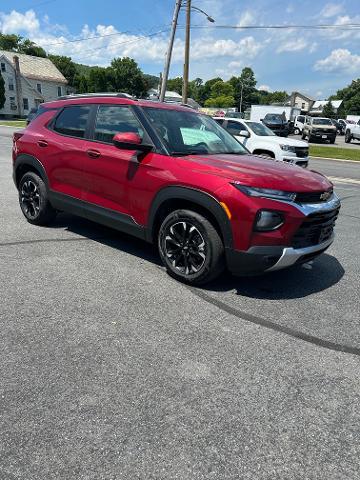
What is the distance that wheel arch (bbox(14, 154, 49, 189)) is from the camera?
5.60m

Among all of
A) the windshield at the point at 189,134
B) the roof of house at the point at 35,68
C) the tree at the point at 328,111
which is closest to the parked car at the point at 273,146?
the windshield at the point at 189,134

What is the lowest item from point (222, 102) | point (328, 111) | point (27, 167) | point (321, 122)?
point (27, 167)

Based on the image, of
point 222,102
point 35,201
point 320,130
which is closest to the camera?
point 35,201

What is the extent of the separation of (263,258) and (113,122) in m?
2.40

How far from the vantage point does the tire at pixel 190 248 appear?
3.88 meters

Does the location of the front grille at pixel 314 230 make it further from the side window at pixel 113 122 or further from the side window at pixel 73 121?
the side window at pixel 73 121

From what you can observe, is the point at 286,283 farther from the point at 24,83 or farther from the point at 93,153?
the point at 24,83

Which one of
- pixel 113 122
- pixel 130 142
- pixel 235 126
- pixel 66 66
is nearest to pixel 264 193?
pixel 130 142

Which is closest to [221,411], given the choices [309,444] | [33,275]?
[309,444]

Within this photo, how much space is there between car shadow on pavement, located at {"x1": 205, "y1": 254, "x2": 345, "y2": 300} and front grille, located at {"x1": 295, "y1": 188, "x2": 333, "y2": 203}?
93cm

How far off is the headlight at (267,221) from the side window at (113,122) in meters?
1.65

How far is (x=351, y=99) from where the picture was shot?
331 ft

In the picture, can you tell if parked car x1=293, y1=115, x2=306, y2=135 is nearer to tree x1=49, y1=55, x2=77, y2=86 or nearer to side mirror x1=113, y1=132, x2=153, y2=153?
side mirror x1=113, y1=132, x2=153, y2=153

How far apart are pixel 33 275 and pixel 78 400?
81.4 inches
